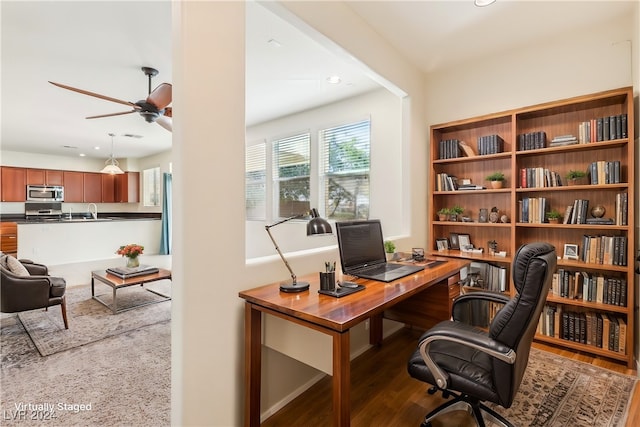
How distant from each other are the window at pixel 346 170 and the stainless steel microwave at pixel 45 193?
24.2ft

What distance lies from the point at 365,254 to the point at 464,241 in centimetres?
167

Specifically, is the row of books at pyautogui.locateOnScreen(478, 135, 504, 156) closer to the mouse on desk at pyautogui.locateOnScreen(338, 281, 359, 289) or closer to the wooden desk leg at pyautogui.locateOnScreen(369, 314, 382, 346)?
the wooden desk leg at pyautogui.locateOnScreen(369, 314, 382, 346)

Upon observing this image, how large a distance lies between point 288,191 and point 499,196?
3.00 metres

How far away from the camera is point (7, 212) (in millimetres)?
7445

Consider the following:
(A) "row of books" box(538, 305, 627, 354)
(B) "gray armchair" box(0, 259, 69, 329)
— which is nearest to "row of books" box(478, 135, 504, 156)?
(A) "row of books" box(538, 305, 627, 354)

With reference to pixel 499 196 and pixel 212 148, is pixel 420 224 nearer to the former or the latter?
pixel 499 196

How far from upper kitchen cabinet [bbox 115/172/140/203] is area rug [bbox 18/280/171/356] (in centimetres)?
487

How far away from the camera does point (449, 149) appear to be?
10.9 feet

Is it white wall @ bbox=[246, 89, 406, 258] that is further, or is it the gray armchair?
white wall @ bbox=[246, 89, 406, 258]

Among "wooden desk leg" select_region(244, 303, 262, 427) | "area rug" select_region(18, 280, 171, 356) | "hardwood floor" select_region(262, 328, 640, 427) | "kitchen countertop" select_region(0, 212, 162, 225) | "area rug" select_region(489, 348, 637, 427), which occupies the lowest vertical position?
"hardwood floor" select_region(262, 328, 640, 427)

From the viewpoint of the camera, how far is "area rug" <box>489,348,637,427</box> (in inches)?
71.8

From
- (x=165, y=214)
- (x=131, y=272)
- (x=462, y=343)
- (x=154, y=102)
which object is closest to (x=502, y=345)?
(x=462, y=343)

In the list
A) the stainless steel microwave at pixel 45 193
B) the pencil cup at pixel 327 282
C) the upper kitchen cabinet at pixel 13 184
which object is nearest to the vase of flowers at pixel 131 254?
the pencil cup at pixel 327 282

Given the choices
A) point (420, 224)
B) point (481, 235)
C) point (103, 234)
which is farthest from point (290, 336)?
point (103, 234)
